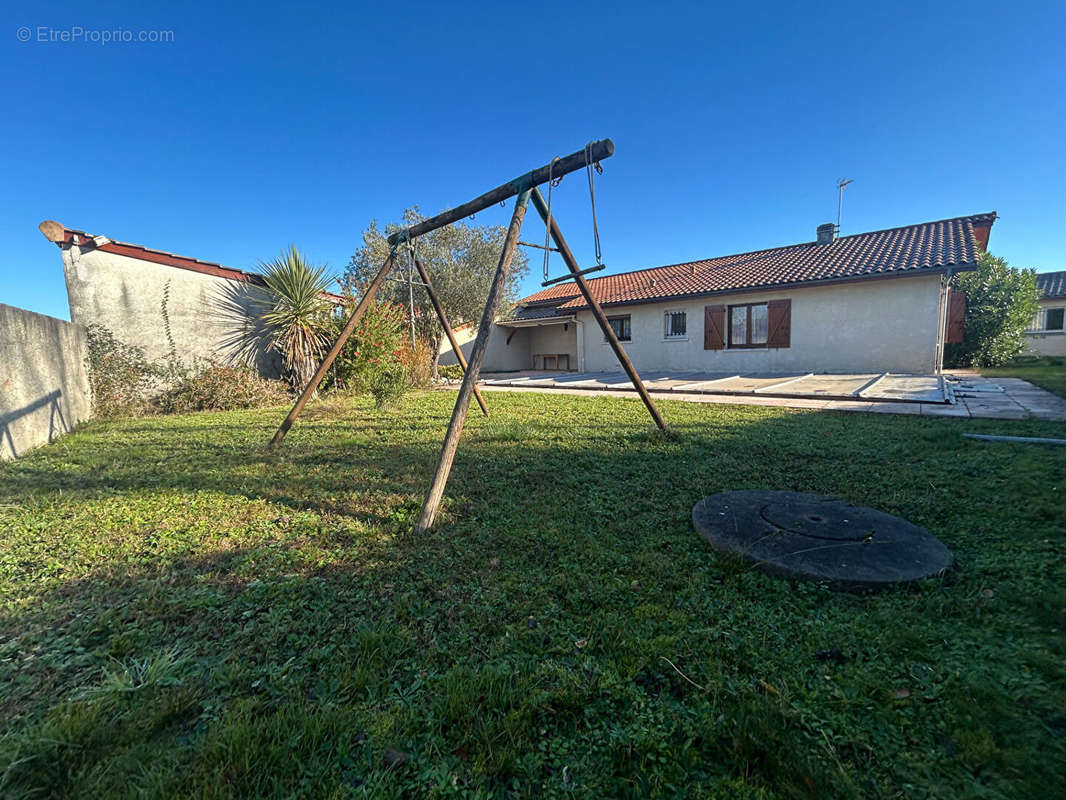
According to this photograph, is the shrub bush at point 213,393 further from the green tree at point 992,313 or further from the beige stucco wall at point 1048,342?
the beige stucco wall at point 1048,342

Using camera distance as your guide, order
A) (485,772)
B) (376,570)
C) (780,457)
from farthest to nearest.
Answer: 1. (780,457)
2. (376,570)
3. (485,772)

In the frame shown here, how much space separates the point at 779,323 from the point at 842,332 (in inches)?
62.5

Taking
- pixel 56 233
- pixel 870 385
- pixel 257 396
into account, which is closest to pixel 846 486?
pixel 870 385

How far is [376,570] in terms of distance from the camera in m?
2.22

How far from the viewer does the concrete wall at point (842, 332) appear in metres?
11.0

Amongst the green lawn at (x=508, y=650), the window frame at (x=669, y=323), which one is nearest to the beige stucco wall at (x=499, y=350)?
the window frame at (x=669, y=323)

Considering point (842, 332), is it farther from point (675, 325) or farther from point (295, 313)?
point (295, 313)

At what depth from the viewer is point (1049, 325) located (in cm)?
2102

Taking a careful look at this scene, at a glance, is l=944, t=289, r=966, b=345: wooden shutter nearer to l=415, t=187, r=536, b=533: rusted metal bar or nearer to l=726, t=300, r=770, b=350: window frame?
l=726, t=300, r=770, b=350: window frame

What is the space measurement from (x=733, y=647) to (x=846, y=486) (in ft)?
7.90

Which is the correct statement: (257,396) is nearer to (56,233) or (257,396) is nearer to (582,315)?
(56,233)

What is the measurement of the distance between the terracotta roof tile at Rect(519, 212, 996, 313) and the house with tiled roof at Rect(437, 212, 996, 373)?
37 millimetres

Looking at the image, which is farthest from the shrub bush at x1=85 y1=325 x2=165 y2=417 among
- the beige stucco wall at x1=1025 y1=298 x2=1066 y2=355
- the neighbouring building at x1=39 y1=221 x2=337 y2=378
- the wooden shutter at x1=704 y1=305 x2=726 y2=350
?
the beige stucco wall at x1=1025 y1=298 x2=1066 y2=355

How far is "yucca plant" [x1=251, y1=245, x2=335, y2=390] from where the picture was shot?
8773 millimetres
